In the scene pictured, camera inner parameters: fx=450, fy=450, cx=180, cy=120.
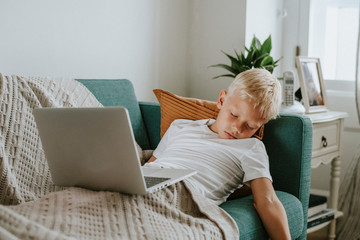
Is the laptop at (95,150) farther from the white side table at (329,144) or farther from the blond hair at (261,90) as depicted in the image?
the white side table at (329,144)

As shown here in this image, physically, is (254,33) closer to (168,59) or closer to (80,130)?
(168,59)

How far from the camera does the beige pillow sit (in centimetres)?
176

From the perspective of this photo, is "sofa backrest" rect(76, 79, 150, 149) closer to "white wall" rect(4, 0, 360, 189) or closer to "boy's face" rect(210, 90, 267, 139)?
"white wall" rect(4, 0, 360, 189)

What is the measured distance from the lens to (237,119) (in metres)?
1.48

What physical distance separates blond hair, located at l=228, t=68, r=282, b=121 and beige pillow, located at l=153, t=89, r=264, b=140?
26 centimetres

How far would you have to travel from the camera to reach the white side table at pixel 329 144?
2143 mm

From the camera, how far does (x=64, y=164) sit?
116cm

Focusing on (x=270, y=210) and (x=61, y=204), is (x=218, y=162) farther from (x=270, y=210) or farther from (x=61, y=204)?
(x=61, y=204)

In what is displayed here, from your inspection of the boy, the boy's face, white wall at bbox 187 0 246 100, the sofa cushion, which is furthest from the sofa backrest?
white wall at bbox 187 0 246 100

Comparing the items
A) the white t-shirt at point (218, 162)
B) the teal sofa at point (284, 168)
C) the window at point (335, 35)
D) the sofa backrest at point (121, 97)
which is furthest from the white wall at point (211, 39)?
the white t-shirt at point (218, 162)

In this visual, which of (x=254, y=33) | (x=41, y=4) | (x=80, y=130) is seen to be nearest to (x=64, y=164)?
(x=80, y=130)

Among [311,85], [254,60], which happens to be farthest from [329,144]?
[254,60]

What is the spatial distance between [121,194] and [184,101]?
765 millimetres

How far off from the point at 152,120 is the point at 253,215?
2.62 feet
